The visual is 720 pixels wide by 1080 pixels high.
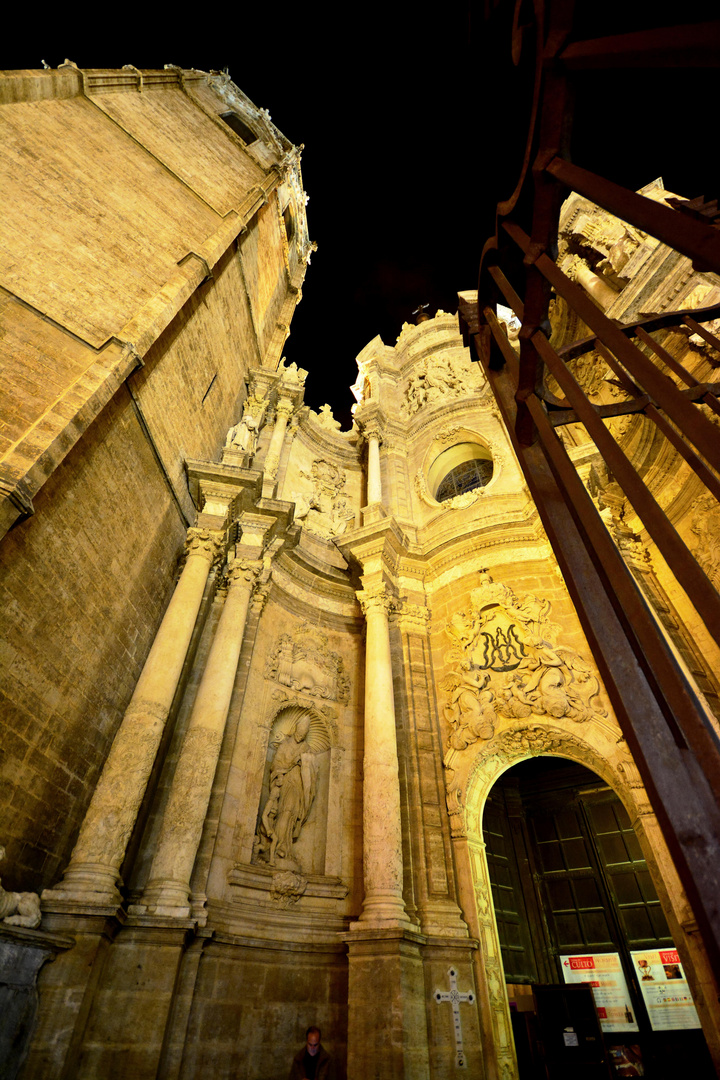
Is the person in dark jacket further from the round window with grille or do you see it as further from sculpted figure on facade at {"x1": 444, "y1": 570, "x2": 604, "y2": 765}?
the round window with grille

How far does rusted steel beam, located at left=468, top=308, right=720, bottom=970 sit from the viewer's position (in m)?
1.43

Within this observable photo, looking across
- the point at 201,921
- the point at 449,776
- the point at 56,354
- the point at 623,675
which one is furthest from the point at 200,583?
the point at 623,675

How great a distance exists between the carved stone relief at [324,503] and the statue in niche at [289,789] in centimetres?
450

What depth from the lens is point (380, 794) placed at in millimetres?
7492

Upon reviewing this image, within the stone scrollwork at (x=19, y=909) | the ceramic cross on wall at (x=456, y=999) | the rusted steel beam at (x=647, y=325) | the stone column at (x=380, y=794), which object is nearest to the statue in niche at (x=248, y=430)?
the stone column at (x=380, y=794)

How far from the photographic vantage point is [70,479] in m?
6.64

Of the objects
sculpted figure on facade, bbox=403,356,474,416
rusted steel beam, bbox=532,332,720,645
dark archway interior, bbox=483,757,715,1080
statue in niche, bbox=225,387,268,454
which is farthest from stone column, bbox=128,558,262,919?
sculpted figure on facade, bbox=403,356,474,416

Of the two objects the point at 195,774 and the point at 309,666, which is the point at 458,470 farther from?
the point at 195,774

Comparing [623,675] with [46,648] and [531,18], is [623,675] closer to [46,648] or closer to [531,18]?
[531,18]

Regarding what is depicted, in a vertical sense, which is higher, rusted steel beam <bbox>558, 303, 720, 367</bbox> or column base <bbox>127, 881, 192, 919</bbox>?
rusted steel beam <bbox>558, 303, 720, 367</bbox>

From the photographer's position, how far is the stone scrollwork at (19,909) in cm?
452

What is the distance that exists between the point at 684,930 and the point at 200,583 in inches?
309

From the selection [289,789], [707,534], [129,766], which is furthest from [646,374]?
[289,789]

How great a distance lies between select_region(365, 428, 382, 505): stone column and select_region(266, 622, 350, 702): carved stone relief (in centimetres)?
360
